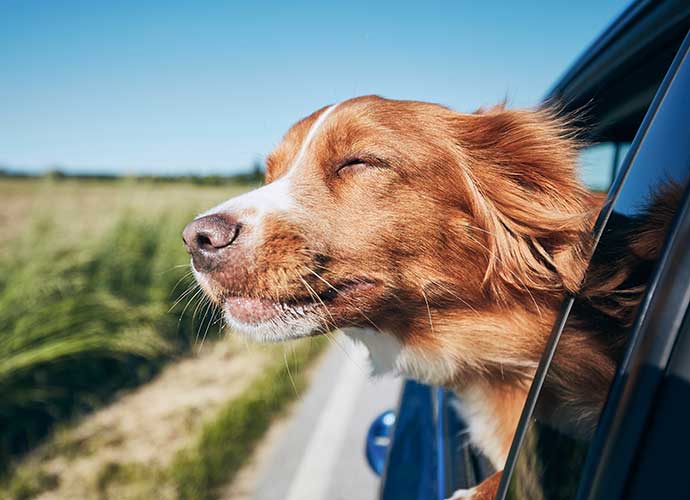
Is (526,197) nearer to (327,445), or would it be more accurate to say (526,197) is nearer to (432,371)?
(432,371)

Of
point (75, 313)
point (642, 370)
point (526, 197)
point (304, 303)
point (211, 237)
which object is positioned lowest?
point (75, 313)

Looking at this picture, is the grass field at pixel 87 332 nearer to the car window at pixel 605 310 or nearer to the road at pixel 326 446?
the road at pixel 326 446

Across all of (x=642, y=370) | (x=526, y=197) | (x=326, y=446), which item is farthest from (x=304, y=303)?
(x=326, y=446)

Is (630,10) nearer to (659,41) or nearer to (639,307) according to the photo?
(659,41)

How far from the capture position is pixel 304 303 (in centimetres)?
169

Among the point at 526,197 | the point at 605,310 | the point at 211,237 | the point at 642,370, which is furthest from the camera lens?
the point at 526,197

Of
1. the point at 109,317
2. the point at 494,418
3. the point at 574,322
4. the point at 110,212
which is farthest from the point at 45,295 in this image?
the point at 574,322

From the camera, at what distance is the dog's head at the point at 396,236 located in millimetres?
1647

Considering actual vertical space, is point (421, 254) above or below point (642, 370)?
below

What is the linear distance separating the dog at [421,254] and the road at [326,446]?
1155mm

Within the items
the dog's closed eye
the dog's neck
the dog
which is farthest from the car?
the dog's closed eye

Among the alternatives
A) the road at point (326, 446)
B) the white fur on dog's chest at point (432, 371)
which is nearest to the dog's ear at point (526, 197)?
the white fur on dog's chest at point (432, 371)

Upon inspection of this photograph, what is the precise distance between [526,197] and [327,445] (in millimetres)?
3206

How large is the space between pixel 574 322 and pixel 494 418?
0.60m
